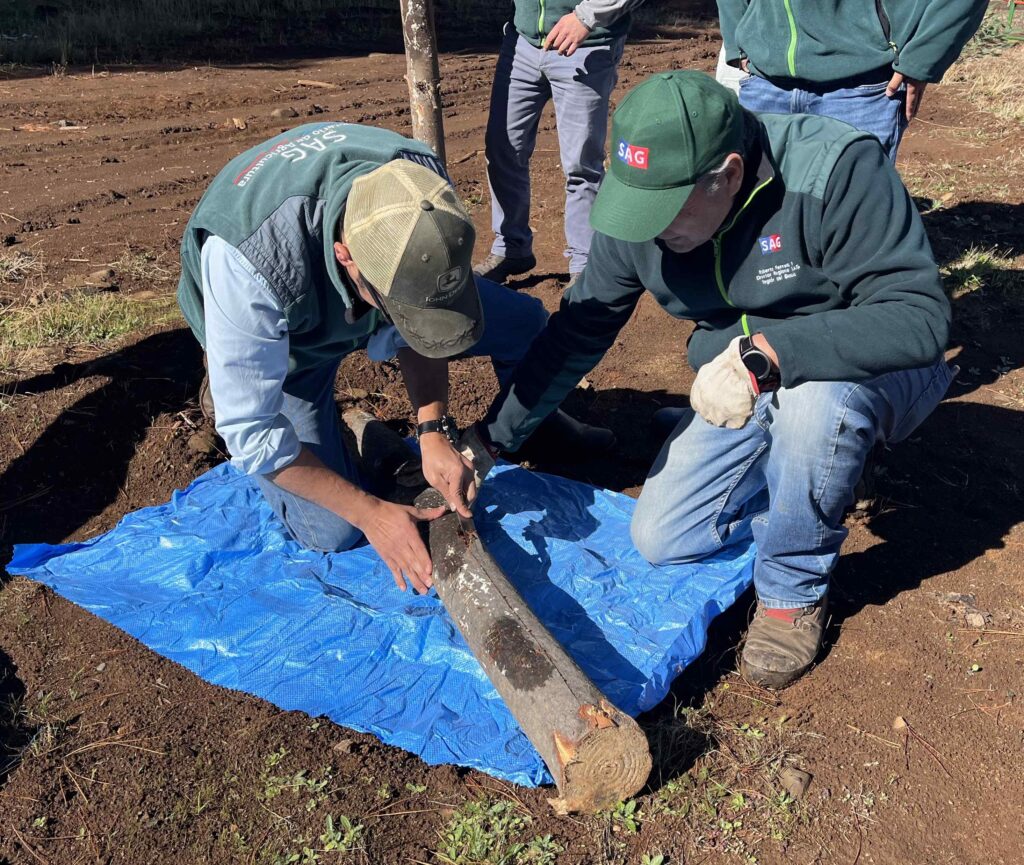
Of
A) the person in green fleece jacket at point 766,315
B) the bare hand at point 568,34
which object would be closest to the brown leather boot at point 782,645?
the person in green fleece jacket at point 766,315

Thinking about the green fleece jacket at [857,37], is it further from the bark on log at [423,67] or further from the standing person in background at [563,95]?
the bark on log at [423,67]

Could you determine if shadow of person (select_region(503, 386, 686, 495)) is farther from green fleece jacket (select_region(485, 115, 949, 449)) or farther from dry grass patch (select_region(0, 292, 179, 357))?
dry grass patch (select_region(0, 292, 179, 357))

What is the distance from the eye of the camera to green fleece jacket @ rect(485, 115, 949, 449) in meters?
2.12

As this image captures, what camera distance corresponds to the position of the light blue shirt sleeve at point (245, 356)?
2.17 metres

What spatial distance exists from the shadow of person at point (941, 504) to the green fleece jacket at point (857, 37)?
4.35 ft

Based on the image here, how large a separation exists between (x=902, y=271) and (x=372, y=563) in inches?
71.1

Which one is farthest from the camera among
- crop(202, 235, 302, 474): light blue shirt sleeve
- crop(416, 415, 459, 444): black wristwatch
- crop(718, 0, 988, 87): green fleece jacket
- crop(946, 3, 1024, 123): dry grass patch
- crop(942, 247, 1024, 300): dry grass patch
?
crop(946, 3, 1024, 123): dry grass patch

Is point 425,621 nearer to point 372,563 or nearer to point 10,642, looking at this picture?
point 372,563

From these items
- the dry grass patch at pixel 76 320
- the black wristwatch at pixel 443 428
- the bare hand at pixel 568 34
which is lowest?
the dry grass patch at pixel 76 320

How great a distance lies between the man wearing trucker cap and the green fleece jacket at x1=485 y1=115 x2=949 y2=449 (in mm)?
637

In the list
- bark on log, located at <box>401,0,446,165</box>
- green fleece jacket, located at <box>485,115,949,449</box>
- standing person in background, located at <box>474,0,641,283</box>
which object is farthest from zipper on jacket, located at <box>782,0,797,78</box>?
bark on log, located at <box>401,0,446,165</box>

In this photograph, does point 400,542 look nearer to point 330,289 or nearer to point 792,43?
point 330,289

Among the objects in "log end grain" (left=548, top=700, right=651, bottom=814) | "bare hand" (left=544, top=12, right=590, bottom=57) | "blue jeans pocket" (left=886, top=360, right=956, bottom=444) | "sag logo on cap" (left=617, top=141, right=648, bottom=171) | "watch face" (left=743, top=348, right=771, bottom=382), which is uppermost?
"bare hand" (left=544, top=12, right=590, bottom=57)

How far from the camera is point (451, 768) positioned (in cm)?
234
